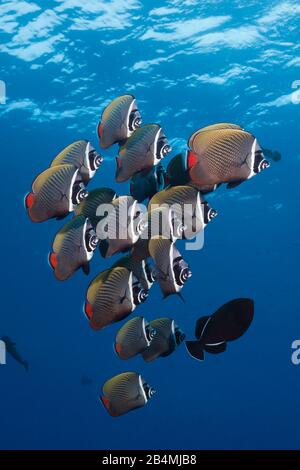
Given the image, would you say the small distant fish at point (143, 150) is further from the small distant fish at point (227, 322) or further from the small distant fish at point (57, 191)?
the small distant fish at point (227, 322)

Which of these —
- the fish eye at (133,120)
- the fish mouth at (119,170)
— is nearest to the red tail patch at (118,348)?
the fish mouth at (119,170)

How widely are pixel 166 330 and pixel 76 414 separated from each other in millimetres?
83665

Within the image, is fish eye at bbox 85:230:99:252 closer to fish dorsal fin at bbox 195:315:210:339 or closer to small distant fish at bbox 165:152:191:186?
small distant fish at bbox 165:152:191:186

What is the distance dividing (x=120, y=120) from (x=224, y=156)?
1354 millimetres

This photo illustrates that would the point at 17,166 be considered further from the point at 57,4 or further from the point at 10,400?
the point at 10,400

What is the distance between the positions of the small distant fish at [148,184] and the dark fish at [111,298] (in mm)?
752

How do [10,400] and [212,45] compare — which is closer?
[212,45]

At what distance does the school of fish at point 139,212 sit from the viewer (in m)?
3.75

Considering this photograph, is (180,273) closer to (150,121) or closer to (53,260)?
(53,260)

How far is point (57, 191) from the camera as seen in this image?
158 inches

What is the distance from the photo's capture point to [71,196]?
4.01m

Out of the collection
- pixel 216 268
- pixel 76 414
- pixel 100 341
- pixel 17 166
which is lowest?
pixel 76 414

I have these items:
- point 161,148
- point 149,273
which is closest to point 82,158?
point 161,148

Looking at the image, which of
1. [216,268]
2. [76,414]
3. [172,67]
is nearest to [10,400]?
[76,414]
